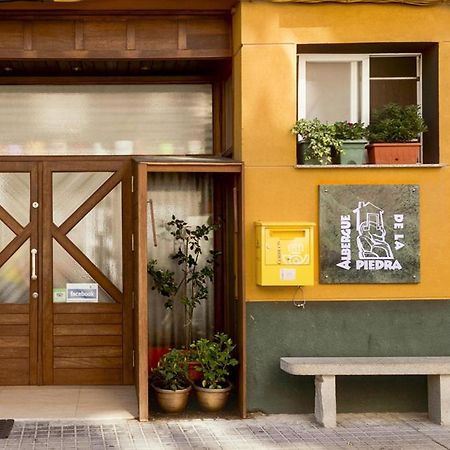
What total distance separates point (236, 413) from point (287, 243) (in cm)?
176

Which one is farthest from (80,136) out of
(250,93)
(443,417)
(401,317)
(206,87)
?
(443,417)

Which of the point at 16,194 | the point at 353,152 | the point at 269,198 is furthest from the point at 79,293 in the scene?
the point at 353,152

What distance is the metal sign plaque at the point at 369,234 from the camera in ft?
24.4

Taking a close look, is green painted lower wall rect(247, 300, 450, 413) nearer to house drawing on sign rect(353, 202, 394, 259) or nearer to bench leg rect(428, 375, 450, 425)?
bench leg rect(428, 375, 450, 425)

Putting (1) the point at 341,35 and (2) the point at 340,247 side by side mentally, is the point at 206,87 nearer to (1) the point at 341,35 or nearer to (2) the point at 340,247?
(1) the point at 341,35

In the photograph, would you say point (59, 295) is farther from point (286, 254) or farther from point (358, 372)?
point (358, 372)

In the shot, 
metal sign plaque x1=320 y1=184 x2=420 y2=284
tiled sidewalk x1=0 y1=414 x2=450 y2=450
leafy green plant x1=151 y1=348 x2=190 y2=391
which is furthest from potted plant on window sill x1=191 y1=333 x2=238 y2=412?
metal sign plaque x1=320 y1=184 x2=420 y2=284

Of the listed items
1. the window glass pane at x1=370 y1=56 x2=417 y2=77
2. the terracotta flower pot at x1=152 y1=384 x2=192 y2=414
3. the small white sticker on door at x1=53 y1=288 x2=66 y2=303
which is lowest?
the terracotta flower pot at x1=152 y1=384 x2=192 y2=414

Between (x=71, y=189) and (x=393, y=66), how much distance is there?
3744 millimetres

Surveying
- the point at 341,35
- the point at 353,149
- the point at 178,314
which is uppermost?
the point at 341,35

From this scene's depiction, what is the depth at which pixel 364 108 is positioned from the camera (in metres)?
7.91

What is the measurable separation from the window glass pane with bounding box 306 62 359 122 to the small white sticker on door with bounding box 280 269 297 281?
1.72 m

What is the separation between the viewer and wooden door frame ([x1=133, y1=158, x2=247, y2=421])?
7156 millimetres

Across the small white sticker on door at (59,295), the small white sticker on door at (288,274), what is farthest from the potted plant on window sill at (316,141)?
the small white sticker on door at (59,295)
